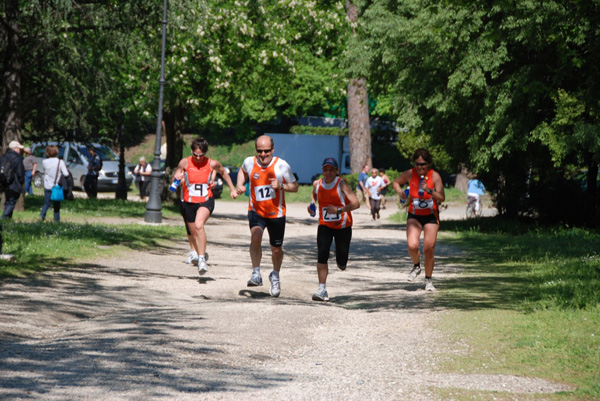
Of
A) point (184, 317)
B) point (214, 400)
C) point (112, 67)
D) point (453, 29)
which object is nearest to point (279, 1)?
point (112, 67)

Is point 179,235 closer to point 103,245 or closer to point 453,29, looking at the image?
point 103,245

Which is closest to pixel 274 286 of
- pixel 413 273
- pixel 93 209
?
pixel 413 273

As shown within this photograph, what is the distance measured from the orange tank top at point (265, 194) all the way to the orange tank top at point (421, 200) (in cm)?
190

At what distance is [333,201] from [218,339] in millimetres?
3624

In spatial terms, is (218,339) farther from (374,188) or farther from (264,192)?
(374,188)

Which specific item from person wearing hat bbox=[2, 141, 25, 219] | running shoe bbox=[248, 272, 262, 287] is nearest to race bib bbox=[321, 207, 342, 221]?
running shoe bbox=[248, 272, 262, 287]

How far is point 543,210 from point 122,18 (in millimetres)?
12411

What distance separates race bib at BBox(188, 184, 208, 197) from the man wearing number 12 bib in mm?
1475

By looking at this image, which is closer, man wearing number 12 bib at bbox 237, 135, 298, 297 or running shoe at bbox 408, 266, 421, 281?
man wearing number 12 bib at bbox 237, 135, 298, 297

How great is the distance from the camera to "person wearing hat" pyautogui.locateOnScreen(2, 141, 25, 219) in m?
18.4

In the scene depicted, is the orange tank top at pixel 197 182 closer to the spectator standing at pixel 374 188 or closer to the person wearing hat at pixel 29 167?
the spectator standing at pixel 374 188

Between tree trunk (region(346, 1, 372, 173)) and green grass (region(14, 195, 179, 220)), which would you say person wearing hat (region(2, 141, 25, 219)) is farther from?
tree trunk (region(346, 1, 372, 173))

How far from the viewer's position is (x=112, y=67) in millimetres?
26766

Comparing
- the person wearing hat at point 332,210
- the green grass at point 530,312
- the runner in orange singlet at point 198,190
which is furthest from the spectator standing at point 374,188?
the person wearing hat at point 332,210
